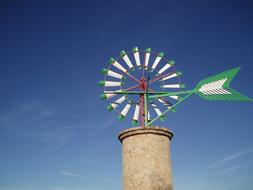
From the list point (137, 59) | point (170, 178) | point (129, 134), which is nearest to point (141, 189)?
point (170, 178)

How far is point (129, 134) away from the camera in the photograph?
374 inches

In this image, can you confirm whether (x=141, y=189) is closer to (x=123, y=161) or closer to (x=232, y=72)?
(x=123, y=161)

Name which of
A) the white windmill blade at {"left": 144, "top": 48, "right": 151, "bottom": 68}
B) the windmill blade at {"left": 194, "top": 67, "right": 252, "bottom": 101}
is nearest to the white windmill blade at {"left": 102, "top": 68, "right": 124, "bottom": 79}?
the white windmill blade at {"left": 144, "top": 48, "right": 151, "bottom": 68}

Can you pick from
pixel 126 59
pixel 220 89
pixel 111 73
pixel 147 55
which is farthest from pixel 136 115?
pixel 220 89

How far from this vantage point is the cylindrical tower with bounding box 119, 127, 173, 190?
8812mm

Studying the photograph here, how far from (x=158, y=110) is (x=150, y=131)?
282cm

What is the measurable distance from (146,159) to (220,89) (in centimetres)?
334

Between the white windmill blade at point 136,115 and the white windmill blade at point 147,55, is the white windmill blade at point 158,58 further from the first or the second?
the white windmill blade at point 136,115

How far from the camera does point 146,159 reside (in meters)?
9.01

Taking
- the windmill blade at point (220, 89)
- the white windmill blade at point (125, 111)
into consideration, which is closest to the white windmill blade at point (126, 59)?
the white windmill blade at point (125, 111)

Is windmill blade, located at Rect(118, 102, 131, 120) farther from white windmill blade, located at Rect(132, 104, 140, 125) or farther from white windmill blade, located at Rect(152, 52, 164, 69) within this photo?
white windmill blade, located at Rect(152, 52, 164, 69)

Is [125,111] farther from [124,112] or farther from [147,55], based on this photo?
[147,55]

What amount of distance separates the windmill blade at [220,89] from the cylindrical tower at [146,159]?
1886 millimetres

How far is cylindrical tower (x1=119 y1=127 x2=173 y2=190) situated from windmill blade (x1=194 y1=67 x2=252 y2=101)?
74.2 inches
